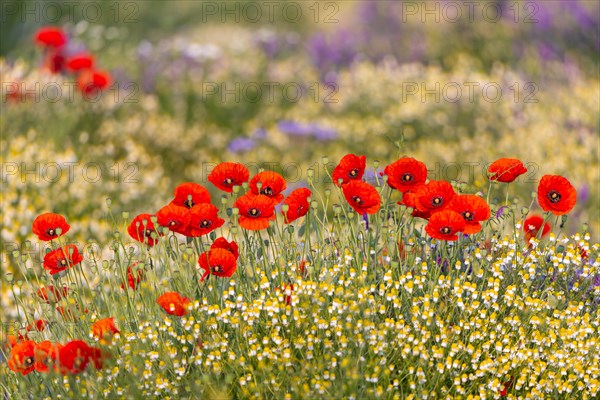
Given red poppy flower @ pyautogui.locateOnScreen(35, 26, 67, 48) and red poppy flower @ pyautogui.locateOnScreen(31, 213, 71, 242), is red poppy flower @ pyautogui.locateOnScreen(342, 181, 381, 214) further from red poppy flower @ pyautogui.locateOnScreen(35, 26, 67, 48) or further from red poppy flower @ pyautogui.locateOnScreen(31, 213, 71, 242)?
red poppy flower @ pyautogui.locateOnScreen(35, 26, 67, 48)

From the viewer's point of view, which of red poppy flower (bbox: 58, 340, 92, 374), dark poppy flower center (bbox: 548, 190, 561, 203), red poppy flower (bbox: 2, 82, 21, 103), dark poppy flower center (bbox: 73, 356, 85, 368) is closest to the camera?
dark poppy flower center (bbox: 73, 356, 85, 368)

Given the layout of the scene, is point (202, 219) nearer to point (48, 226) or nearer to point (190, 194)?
point (190, 194)

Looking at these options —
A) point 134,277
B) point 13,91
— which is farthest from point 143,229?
point 13,91

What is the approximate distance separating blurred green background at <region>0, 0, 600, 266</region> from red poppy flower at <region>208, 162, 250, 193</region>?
1974 mm

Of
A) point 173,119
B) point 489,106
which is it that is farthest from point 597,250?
point 173,119

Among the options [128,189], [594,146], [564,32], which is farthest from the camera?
[564,32]

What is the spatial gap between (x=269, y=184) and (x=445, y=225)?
72cm

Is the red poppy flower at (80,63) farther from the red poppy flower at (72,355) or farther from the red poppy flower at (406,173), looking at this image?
the red poppy flower at (72,355)

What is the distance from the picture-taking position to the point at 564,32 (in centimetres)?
987

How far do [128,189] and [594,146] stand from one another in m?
3.80

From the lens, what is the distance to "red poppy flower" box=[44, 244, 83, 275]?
2887mm

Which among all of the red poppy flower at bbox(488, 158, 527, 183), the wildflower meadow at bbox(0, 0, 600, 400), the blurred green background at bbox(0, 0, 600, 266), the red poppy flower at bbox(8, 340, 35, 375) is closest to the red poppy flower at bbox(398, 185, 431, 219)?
the wildflower meadow at bbox(0, 0, 600, 400)

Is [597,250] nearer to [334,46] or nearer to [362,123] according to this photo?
[362,123]

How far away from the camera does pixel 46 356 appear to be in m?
2.56
